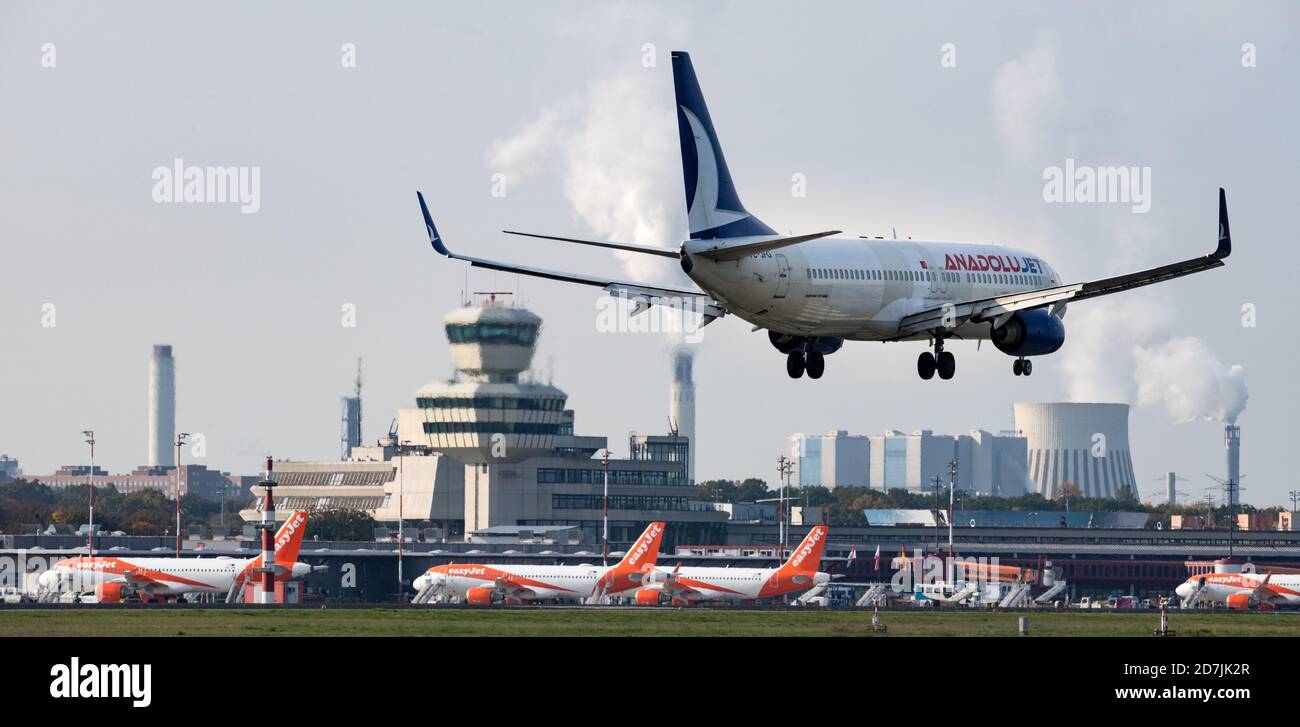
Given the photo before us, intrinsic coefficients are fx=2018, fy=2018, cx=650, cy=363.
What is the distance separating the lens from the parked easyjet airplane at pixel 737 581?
549ft

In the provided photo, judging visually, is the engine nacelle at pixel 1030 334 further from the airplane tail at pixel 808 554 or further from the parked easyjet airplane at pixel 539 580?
the airplane tail at pixel 808 554

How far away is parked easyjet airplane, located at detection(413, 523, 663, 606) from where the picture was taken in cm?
17038

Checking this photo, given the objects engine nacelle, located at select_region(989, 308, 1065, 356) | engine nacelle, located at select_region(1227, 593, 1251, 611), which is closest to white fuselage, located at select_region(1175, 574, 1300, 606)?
engine nacelle, located at select_region(1227, 593, 1251, 611)

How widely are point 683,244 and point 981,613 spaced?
2558 inches

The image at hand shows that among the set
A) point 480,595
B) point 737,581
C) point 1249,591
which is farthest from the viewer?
point 737,581

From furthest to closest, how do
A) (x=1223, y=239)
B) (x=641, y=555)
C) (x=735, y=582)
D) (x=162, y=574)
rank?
1. (x=735, y=582)
2. (x=641, y=555)
3. (x=162, y=574)
4. (x=1223, y=239)

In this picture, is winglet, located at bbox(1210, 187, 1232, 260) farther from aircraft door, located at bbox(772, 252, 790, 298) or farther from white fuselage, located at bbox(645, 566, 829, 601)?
white fuselage, located at bbox(645, 566, 829, 601)

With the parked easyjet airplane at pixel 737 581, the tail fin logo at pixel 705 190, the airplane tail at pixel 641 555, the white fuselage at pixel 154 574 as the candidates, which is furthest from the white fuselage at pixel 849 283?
the white fuselage at pixel 154 574

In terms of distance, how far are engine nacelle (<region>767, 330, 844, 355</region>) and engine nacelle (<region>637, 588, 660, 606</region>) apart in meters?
92.4

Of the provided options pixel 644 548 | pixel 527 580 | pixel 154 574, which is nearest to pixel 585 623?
pixel 644 548

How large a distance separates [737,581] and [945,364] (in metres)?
100

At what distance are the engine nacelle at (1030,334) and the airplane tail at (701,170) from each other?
475 inches

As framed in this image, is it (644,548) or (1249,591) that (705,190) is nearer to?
(644,548)

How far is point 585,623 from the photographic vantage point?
10575 cm
